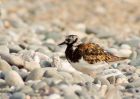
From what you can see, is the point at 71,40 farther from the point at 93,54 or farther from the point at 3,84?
the point at 3,84

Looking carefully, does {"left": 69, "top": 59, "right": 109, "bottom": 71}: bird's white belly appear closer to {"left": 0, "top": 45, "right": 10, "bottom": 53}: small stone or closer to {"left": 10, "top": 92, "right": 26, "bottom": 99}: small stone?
{"left": 0, "top": 45, "right": 10, "bottom": 53}: small stone

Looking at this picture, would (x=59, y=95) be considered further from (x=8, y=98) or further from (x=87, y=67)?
(x=87, y=67)

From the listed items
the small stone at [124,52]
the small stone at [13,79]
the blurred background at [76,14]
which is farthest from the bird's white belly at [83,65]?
the blurred background at [76,14]

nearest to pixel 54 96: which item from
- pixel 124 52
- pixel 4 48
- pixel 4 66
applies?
pixel 4 66

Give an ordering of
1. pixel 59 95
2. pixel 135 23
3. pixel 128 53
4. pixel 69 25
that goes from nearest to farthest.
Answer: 1. pixel 59 95
2. pixel 128 53
3. pixel 69 25
4. pixel 135 23

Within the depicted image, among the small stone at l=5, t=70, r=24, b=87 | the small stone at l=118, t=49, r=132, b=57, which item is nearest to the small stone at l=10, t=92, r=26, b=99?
the small stone at l=5, t=70, r=24, b=87

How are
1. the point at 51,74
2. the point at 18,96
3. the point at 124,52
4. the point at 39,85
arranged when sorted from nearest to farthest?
1. the point at 18,96
2. the point at 39,85
3. the point at 51,74
4. the point at 124,52

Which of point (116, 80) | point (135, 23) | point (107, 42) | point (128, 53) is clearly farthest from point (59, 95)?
point (135, 23)
